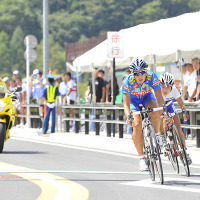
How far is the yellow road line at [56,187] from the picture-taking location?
9.13 meters

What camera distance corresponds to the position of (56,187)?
10047 mm

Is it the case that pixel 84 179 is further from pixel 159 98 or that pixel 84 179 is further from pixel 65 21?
pixel 65 21

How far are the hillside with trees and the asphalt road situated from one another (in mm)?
139363

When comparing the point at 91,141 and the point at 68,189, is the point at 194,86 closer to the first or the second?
the point at 91,141

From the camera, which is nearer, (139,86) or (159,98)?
(139,86)

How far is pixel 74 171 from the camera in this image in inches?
478

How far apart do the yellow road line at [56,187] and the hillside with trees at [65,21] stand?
467ft

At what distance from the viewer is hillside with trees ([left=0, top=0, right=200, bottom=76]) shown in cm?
15812

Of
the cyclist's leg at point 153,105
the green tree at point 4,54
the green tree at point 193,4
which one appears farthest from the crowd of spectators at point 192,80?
the green tree at point 193,4

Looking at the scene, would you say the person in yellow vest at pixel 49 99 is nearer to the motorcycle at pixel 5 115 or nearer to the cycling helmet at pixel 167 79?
the motorcycle at pixel 5 115

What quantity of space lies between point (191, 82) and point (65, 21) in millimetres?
150425

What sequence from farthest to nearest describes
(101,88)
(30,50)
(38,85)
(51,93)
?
(30,50) → (38,85) → (101,88) → (51,93)

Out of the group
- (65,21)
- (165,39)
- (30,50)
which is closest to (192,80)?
(165,39)

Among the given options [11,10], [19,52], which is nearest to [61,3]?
Answer: [11,10]
